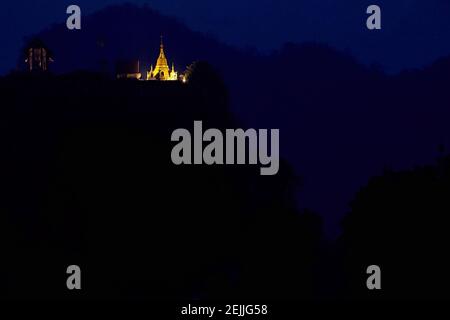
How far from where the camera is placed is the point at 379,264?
A: 47219mm

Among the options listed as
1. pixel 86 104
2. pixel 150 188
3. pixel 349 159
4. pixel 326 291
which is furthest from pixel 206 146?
pixel 349 159

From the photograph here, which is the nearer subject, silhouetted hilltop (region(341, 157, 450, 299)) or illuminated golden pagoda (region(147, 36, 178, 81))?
silhouetted hilltop (region(341, 157, 450, 299))

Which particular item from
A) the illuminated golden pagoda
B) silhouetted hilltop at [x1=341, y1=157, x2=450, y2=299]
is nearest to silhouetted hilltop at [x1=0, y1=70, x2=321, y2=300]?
silhouetted hilltop at [x1=341, y1=157, x2=450, y2=299]

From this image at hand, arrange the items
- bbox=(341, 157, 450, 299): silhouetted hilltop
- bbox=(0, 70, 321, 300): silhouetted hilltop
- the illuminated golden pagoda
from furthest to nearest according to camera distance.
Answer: the illuminated golden pagoda
bbox=(0, 70, 321, 300): silhouetted hilltop
bbox=(341, 157, 450, 299): silhouetted hilltop

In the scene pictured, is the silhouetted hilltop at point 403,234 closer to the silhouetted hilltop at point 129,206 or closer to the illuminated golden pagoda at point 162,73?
the silhouetted hilltop at point 129,206

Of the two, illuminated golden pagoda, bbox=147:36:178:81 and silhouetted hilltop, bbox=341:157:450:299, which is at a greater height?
illuminated golden pagoda, bbox=147:36:178:81

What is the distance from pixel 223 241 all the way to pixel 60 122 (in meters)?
16.8

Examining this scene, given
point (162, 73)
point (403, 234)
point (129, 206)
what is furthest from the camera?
point (162, 73)

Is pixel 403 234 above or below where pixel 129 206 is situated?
below

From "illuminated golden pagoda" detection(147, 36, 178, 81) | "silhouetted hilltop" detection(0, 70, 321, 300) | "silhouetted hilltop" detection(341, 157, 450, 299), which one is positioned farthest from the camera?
"illuminated golden pagoda" detection(147, 36, 178, 81)

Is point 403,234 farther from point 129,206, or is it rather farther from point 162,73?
point 162,73

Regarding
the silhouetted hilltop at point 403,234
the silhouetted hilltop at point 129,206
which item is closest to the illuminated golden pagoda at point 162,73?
the silhouetted hilltop at point 129,206

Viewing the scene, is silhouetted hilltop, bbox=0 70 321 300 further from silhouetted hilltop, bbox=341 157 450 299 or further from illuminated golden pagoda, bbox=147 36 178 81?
illuminated golden pagoda, bbox=147 36 178 81

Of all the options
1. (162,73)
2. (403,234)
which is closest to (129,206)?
(403,234)
